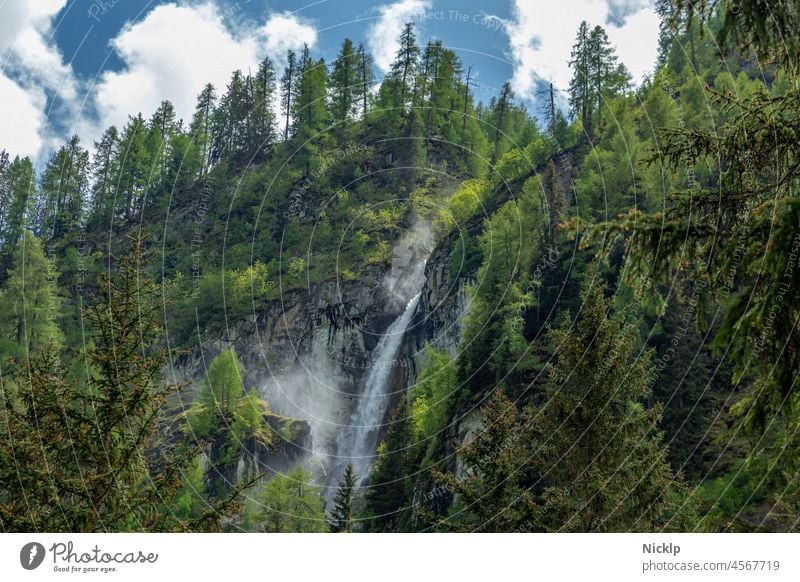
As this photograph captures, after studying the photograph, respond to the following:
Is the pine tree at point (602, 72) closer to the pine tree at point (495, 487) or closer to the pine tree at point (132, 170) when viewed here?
the pine tree at point (132, 170)

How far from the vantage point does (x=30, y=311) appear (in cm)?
5659

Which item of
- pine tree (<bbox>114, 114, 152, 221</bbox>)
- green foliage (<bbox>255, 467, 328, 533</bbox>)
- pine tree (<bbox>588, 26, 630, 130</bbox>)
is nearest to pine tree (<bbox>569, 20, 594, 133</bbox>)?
pine tree (<bbox>588, 26, 630, 130</bbox>)

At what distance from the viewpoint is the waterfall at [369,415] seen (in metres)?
57.8

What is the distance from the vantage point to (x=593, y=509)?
20344mm

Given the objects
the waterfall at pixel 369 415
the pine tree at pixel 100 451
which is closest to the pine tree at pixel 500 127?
the waterfall at pixel 369 415

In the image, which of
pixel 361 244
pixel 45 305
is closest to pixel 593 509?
pixel 45 305

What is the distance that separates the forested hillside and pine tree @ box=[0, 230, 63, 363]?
28 centimetres

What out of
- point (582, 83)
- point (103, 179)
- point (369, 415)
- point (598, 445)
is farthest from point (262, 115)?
point (598, 445)

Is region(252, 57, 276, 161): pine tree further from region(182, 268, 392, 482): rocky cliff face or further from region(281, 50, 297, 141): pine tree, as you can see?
region(182, 268, 392, 482): rocky cliff face

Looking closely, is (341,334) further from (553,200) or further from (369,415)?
(553,200)

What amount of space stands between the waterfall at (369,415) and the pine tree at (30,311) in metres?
21.5

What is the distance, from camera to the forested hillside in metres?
9.58

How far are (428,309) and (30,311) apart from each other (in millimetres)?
29751

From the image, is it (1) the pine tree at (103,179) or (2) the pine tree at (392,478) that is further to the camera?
(1) the pine tree at (103,179)
